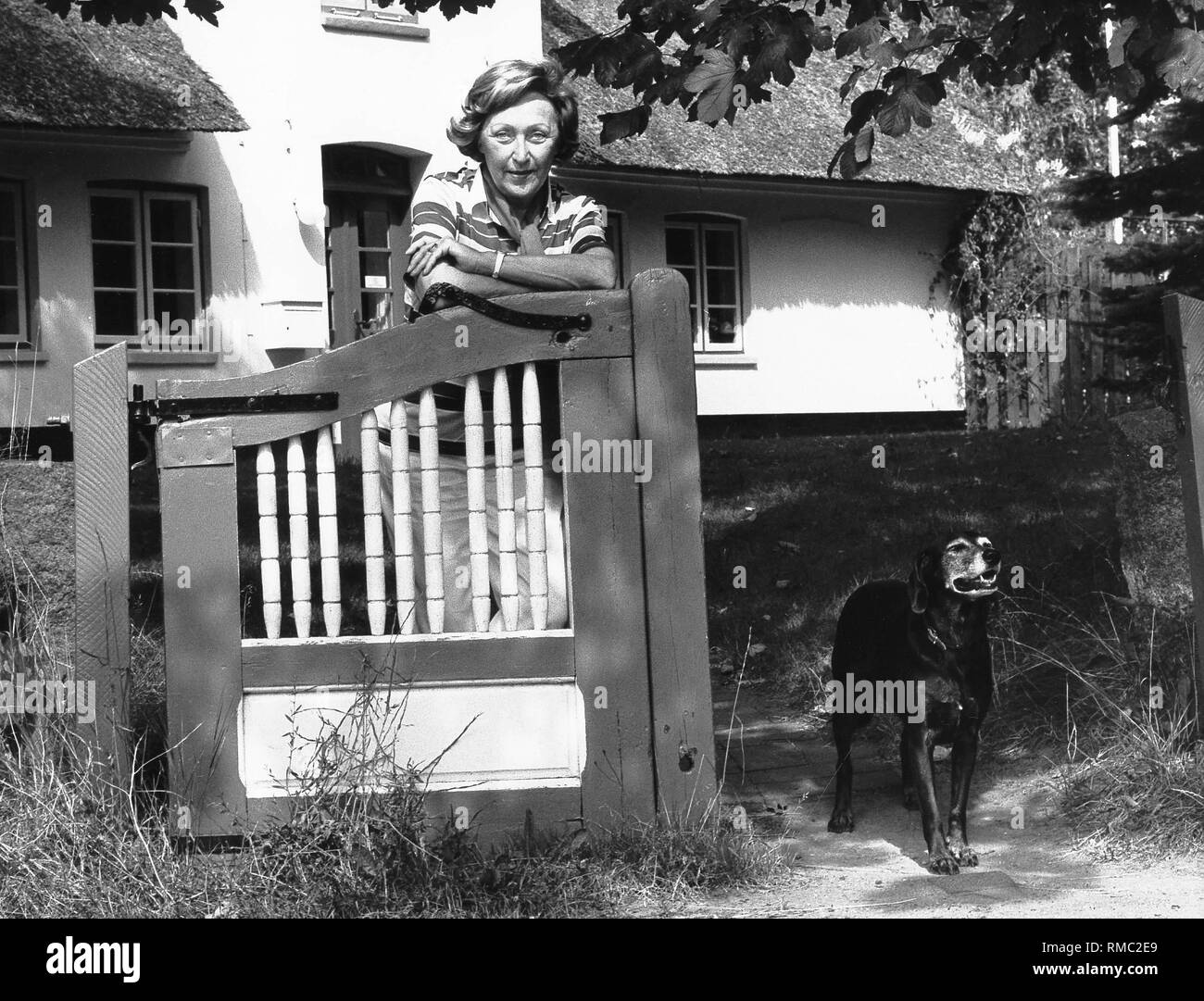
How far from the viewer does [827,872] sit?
4.46m

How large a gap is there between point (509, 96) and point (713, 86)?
54.4 inches

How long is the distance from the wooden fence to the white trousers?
1668 cm

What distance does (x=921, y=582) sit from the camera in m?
4.55

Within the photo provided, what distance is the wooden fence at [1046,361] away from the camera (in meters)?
20.5

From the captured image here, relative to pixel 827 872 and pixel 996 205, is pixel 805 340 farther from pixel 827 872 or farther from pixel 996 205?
pixel 827 872

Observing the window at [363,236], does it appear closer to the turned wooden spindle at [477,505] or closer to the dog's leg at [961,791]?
the turned wooden spindle at [477,505]

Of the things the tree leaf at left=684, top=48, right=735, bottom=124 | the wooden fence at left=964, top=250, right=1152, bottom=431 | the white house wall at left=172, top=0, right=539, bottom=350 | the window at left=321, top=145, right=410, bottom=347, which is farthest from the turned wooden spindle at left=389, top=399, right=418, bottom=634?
the wooden fence at left=964, top=250, right=1152, bottom=431

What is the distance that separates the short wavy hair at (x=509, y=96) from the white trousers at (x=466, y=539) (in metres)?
0.93

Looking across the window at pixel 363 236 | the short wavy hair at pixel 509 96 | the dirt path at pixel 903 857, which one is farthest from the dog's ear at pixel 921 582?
the window at pixel 363 236

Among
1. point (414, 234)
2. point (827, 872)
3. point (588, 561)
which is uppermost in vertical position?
point (414, 234)

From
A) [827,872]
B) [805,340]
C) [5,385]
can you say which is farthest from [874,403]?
[827,872]

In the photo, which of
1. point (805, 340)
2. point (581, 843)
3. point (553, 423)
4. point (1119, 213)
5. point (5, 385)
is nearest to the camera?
point (581, 843)

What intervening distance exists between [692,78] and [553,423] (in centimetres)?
184

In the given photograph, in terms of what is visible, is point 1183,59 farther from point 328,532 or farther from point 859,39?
point 328,532
